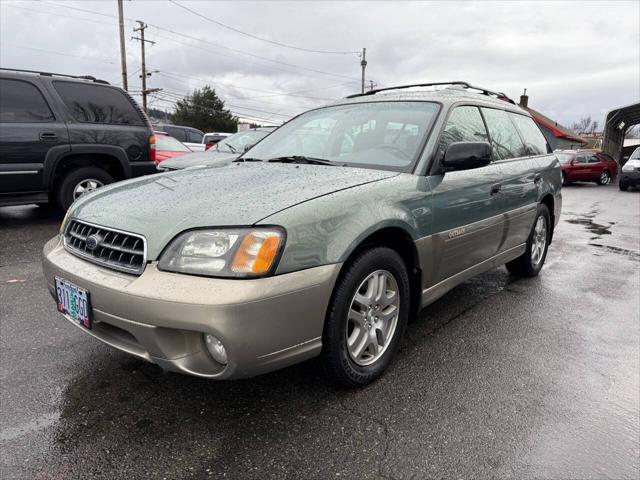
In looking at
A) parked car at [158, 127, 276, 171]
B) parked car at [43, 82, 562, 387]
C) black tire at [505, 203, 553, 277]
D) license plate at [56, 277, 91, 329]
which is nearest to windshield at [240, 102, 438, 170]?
parked car at [43, 82, 562, 387]

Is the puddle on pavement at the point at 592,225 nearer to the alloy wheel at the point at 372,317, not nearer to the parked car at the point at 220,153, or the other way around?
the parked car at the point at 220,153

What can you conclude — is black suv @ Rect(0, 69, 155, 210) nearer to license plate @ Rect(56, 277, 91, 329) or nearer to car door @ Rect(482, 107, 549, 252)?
license plate @ Rect(56, 277, 91, 329)

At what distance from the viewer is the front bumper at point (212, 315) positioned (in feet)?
Answer: 6.04

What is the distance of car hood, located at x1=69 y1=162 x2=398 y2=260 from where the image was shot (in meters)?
2.03

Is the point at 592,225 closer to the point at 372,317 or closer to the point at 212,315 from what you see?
the point at 372,317

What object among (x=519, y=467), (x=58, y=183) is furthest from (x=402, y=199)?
(x=58, y=183)

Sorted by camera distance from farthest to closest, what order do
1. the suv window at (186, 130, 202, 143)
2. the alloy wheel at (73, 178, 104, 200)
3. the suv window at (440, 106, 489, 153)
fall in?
the suv window at (186, 130, 202, 143), the alloy wheel at (73, 178, 104, 200), the suv window at (440, 106, 489, 153)

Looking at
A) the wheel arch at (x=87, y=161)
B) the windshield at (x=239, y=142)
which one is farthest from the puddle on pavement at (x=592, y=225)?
the wheel arch at (x=87, y=161)

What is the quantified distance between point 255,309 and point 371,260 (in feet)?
2.43

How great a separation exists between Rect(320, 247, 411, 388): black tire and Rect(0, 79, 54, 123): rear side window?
549cm

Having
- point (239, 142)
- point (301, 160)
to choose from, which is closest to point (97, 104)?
point (239, 142)

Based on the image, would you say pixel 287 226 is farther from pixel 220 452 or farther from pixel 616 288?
pixel 616 288

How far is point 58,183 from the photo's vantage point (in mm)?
6250

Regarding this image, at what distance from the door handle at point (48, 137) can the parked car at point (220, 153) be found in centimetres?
170
